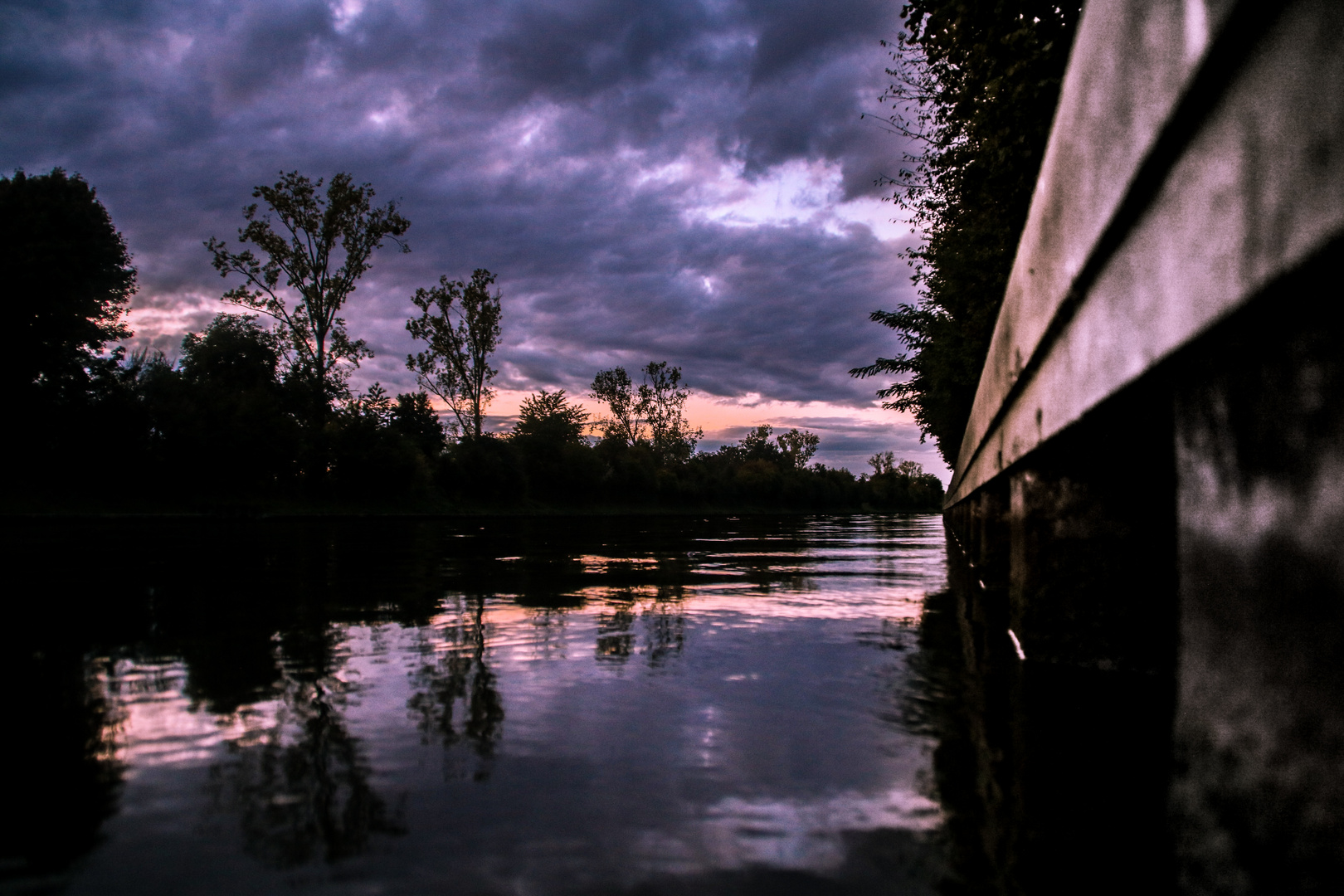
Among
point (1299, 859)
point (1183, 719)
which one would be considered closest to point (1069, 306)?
point (1183, 719)

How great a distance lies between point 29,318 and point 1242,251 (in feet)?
134

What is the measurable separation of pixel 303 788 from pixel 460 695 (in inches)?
31.1

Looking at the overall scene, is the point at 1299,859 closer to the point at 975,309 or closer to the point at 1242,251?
the point at 1242,251

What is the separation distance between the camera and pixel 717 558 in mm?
9031

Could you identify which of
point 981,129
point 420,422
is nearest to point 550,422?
point 420,422

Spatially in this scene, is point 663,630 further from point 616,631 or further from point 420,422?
point 420,422

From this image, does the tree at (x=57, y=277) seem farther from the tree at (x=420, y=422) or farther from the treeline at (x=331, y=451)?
the tree at (x=420, y=422)

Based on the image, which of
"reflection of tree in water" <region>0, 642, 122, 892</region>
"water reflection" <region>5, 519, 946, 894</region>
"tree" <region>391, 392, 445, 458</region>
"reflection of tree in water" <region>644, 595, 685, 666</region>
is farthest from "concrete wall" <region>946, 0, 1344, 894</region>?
"tree" <region>391, 392, 445, 458</region>

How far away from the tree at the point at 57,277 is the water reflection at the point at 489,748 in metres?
34.5

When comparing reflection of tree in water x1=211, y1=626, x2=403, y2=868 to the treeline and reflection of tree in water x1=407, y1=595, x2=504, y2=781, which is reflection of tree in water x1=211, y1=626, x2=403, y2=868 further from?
the treeline

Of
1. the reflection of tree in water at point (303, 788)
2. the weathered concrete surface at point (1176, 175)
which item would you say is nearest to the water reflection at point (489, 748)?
the reflection of tree in water at point (303, 788)

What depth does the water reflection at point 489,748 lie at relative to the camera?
1346mm

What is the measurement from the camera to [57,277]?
33.4 metres

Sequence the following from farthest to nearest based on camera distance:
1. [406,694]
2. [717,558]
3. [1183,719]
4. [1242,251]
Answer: [717,558]
[406,694]
[1183,719]
[1242,251]
